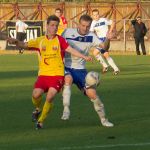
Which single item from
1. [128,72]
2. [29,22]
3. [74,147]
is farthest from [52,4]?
[74,147]

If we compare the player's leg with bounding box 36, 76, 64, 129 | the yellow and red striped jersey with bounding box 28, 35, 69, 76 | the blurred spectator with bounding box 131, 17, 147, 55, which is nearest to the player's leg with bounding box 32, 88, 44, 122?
the player's leg with bounding box 36, 76, 64, 129

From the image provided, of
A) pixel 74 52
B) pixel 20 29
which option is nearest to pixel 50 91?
pixel 74 52

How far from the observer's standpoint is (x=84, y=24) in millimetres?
14438

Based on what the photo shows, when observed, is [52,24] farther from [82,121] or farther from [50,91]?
[82,121]

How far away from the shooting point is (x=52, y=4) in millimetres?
55750

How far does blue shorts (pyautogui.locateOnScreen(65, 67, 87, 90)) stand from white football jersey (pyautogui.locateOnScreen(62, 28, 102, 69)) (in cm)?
8

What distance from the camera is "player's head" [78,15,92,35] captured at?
563 inches

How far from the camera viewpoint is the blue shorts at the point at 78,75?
14.7 m

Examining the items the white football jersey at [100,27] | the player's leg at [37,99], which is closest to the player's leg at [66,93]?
the player's leg at [37,99]

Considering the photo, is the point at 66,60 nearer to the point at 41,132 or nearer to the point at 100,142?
the point at 41,132

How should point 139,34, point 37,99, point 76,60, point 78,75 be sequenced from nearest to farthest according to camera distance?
point 37,99 → point 78,75 → point 76,60 → point 139,34

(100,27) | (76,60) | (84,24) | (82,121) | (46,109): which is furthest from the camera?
(100,27)

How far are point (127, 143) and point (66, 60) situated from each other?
11.0 feet

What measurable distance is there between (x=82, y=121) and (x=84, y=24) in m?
1.79
